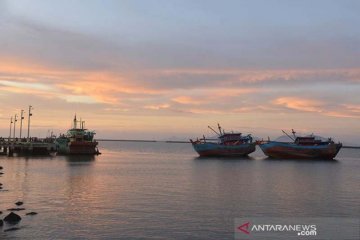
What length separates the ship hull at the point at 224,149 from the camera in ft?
415

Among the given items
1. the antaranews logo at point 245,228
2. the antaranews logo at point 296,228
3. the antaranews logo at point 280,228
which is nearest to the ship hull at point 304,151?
the antaranews logo at point 296,228

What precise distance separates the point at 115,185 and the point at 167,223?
2419cm

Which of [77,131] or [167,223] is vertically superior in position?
[77,131]

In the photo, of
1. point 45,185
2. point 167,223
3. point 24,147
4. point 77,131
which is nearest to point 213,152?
point 77,131

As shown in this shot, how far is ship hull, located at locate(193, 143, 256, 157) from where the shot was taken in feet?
415

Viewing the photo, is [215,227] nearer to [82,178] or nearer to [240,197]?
[240,197]

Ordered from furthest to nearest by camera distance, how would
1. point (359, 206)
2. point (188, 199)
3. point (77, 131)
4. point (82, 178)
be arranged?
point (77, 131)
point (82, 178)
point (188, 199)
point (359, 206)

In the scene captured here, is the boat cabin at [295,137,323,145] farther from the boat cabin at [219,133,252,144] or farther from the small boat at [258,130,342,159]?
the boat cabin at [219,133,252,144]

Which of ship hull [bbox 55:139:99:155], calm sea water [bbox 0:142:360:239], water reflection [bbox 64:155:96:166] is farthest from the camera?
ship hull [bbox 55:139:99:155]

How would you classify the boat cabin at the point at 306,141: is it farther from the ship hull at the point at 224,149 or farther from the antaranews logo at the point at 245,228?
the antaranews logo at the point at 245,228

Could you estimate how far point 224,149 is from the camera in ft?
414

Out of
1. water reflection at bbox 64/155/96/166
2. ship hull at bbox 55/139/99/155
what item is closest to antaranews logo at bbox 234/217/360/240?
water reflection at bbox 64/155/96/166

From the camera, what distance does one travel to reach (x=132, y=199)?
1575 inches

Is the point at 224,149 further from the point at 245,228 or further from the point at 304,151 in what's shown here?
the point at 245,228
